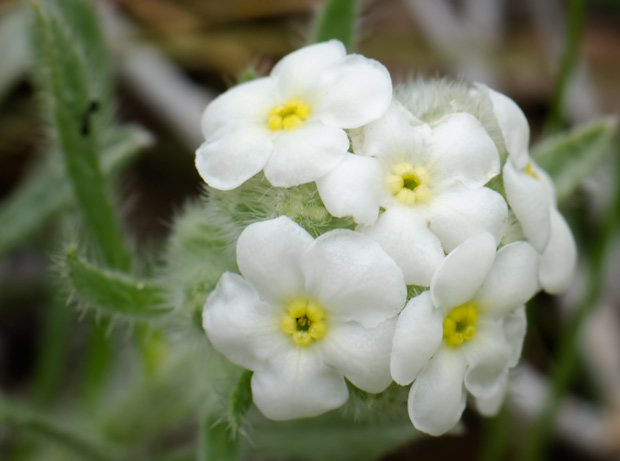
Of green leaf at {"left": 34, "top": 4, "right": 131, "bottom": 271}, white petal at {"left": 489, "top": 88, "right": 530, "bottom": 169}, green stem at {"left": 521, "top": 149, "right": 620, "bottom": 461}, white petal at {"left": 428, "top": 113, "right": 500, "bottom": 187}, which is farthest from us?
green stem at {"left": 521, "top": 149, "right": 620, "bottom": 461}

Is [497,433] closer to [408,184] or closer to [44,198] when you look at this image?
[408,184]

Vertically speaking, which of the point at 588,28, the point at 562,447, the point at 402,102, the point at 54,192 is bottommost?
the point at 562,447

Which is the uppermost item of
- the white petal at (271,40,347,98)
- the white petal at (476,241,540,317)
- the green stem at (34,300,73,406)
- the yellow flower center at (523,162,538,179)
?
the white petal at (271,40,347,98)

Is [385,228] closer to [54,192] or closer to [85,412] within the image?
[54,192]

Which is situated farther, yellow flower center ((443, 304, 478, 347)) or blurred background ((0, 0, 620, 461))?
blurred background ((0, 0, 620, 461))

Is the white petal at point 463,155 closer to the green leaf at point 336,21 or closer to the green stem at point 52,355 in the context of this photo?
the green leaf at point 336,21

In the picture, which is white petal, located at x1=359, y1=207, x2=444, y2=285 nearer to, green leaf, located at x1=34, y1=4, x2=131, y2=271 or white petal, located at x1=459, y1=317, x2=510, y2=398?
white petal, located at x1=459, y1=317, x2=510, y2=398

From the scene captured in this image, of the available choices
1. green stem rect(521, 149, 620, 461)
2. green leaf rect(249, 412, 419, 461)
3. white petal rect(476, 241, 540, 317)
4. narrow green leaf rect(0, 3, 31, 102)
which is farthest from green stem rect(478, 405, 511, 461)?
narrow green leaf rect(0, 3, 31, 102)

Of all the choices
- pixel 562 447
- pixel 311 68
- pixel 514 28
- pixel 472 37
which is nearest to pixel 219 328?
pixel 311 68
